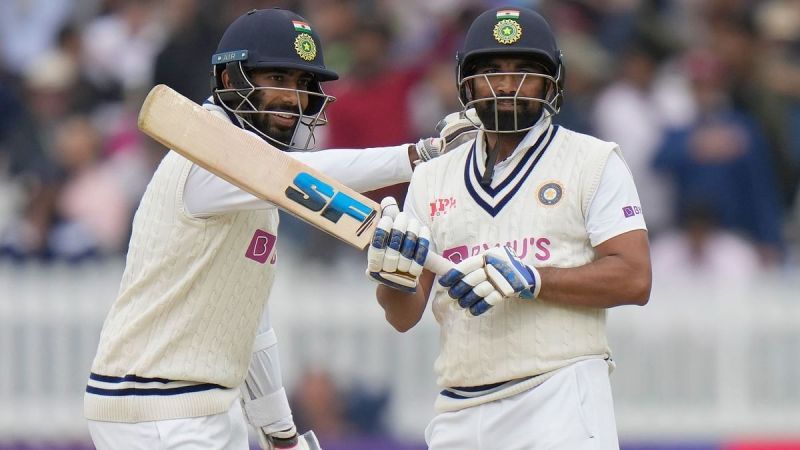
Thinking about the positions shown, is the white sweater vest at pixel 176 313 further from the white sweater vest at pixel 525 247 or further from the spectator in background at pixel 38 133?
the spectator in background at pixel 38 133

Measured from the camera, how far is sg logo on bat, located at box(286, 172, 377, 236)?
431cm

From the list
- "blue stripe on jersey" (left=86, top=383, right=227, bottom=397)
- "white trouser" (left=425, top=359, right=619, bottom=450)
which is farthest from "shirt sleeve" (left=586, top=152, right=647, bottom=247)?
"blue stripe on jersey" (left=86, top=383, right=227, bottom=397)

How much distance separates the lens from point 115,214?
9609 mm

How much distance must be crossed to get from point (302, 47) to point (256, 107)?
0.74 feet

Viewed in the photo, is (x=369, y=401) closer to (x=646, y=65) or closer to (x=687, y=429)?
(x=687, y=429)

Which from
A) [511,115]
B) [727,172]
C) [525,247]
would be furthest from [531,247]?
[727,172]

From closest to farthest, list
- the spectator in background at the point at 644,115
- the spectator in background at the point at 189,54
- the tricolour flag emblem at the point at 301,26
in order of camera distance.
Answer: the tricolour flag emblem at the point at 301,26 < the spectator in background at the point at 644,115 < the spectator in background at the point at 189,54

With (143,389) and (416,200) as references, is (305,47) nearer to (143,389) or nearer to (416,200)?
(416,200)

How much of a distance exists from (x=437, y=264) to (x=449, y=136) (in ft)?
2.12

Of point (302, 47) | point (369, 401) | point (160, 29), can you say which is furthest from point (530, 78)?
Answer: point (160, 29)

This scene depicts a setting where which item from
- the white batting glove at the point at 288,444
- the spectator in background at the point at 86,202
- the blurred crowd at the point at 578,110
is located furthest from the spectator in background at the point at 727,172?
the white batting glove at the point at 288,444

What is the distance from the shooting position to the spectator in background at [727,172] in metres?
8.80

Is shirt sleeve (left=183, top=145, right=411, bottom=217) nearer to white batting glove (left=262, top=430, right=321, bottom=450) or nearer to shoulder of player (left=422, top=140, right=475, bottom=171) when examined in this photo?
shoulder of player (left=422, top=140, right=475, bottom=171)

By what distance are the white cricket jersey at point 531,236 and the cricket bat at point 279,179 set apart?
243mm
